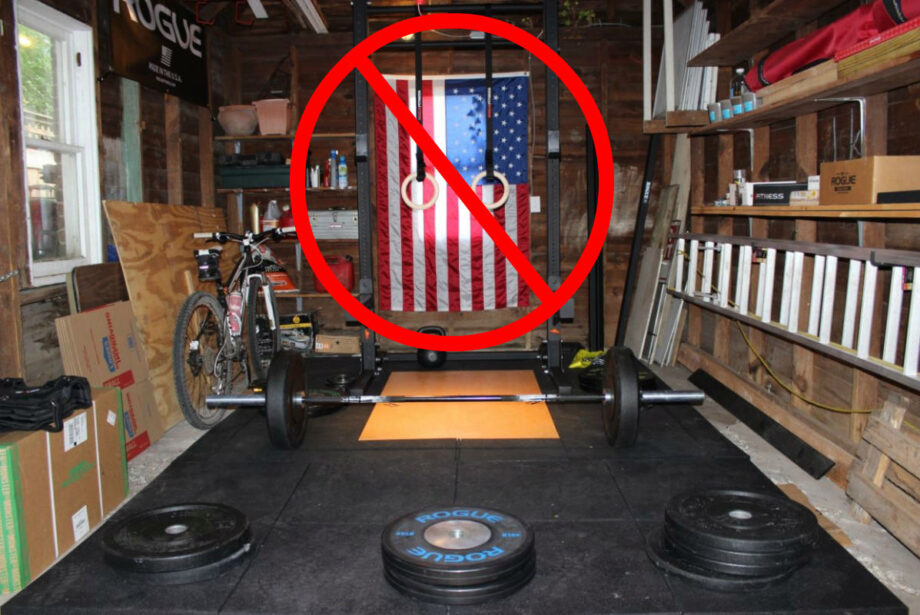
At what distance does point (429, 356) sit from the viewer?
5.25 m

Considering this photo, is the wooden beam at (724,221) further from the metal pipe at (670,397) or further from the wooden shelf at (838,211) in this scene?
the metal pipe at (670,397)

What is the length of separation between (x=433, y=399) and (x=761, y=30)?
2555 mm

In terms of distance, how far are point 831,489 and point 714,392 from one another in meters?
1.49

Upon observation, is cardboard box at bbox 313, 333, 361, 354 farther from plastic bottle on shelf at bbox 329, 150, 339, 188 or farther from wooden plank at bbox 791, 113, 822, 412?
wooden plank at bbox 791, 113, 822, 412

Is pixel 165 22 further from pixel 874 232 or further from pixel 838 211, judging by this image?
pixel 874 232

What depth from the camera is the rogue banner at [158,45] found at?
167 inches

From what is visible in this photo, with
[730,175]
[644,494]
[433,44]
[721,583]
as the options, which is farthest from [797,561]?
[433,44]

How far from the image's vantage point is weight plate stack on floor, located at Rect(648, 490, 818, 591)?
7.51ft

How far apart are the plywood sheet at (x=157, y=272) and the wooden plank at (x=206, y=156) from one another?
0.90 metres

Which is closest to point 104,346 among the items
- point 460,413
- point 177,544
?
point 177,544

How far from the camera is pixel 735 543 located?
7.52 feet

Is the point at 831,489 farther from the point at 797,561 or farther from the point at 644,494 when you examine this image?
the point at 797,561

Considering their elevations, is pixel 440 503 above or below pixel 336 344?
below

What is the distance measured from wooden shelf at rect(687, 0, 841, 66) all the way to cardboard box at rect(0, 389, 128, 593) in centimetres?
350
